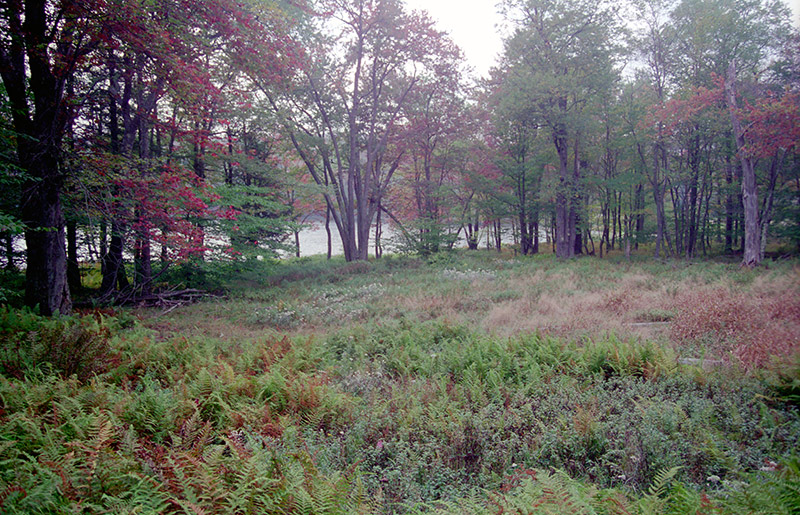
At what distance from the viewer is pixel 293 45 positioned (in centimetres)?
1059

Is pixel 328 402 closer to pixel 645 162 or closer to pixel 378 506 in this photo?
pixel 378 506

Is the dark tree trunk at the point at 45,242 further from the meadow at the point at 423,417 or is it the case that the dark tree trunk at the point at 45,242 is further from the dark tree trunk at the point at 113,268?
the dark tree trunk at the point at 113,268

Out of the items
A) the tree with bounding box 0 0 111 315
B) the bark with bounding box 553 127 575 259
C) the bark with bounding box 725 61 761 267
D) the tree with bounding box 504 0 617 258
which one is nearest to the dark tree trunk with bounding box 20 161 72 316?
the tree with bounding box 0 0 111 315

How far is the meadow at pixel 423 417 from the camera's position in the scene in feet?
9.55

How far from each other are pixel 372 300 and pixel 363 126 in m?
14.3

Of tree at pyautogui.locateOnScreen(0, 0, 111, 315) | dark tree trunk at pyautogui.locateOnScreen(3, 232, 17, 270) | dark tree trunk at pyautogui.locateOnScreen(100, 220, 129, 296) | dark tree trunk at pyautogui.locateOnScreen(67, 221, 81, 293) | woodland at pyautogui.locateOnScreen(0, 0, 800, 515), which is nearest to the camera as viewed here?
woodland at pyautogui.locateOnScreen(0, 0, 800, 515)

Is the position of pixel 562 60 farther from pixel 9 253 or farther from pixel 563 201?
pixel 9 253

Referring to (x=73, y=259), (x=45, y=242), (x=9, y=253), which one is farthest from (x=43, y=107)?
(x=73, y=259)

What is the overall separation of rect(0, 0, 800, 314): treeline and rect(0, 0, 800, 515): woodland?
13 centimetres

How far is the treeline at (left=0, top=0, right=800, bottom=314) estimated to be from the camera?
8633 millimetres

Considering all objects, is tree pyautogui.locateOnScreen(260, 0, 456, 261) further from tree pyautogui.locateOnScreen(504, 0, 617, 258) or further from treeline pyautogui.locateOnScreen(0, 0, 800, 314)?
tree pyautogui.locateOnScreen(504, 0, 617, 258)

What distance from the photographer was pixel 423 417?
462 centimetres

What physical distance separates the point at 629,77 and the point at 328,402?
2851cm

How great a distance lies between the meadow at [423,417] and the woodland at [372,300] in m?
0.04
